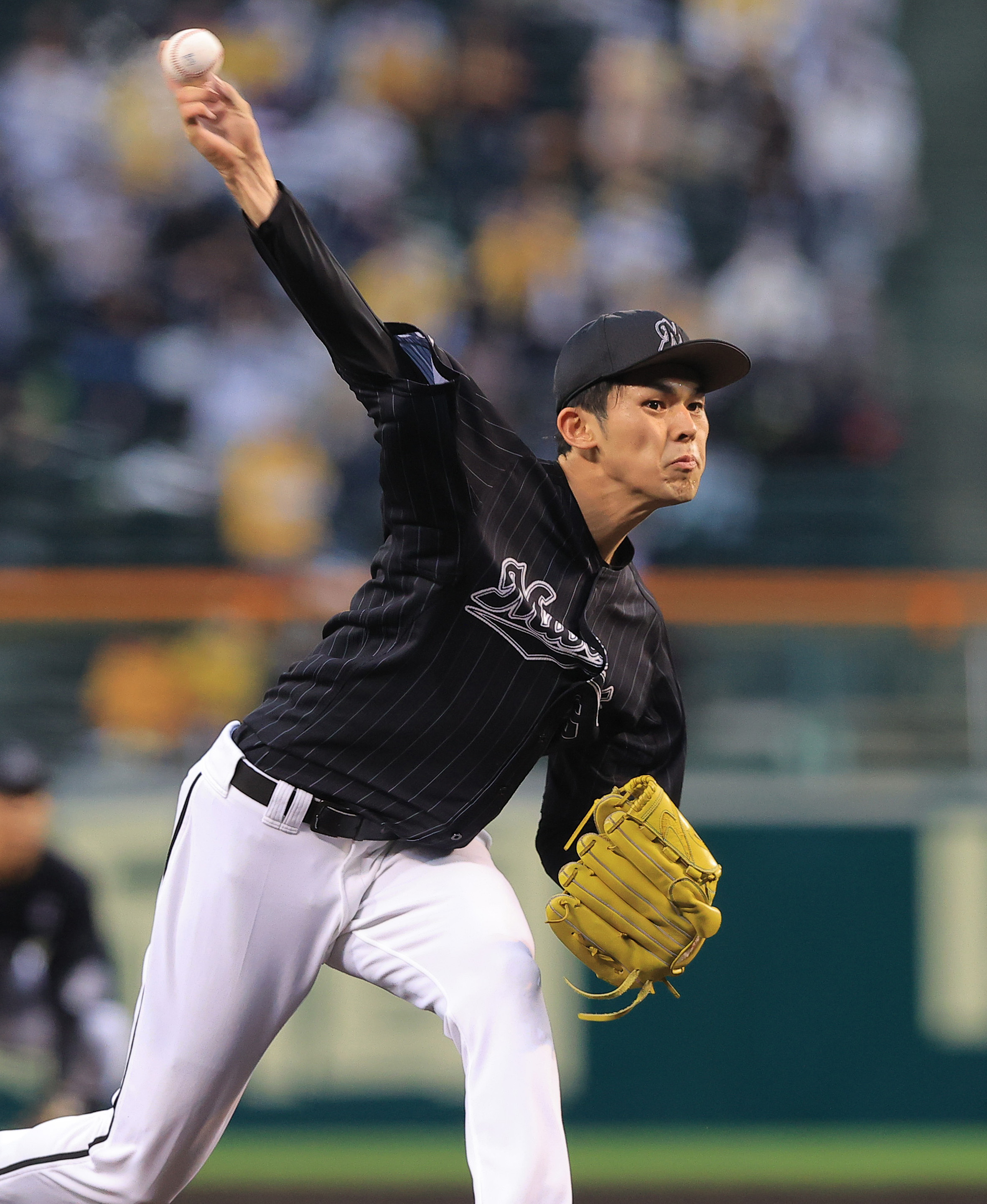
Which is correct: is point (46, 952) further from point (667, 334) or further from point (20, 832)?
point (667, 334)

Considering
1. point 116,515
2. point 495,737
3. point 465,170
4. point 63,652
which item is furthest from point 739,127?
point 495,737

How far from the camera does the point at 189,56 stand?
2.36 meters

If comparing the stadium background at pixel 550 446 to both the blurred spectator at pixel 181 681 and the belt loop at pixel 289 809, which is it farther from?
the belt loop at pixel 289 809

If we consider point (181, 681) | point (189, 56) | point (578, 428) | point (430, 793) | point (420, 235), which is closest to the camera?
point (189, 56)

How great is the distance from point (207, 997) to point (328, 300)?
116 cm

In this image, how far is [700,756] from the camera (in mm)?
5602

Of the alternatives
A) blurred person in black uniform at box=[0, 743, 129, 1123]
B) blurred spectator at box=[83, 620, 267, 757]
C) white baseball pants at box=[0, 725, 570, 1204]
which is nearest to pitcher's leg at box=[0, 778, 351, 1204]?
white baseball pants at box=[0, 725, 570, 1204]

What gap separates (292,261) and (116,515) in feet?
13.7

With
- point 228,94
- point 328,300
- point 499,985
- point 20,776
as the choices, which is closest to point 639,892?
point 499,985

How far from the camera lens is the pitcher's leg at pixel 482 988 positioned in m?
2.54

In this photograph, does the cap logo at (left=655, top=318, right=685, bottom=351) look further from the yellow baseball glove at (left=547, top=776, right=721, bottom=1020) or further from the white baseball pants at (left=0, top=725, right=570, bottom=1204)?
the white baseball pants at (left=0, top=725, right=570, bottom=1204)

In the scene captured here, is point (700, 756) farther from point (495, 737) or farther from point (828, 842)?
point (495, 737)

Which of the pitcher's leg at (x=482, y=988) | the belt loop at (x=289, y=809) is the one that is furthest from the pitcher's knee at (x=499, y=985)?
the belt loop at (x=289, y=809)

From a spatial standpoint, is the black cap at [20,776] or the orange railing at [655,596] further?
the orange railing at [655,596]
